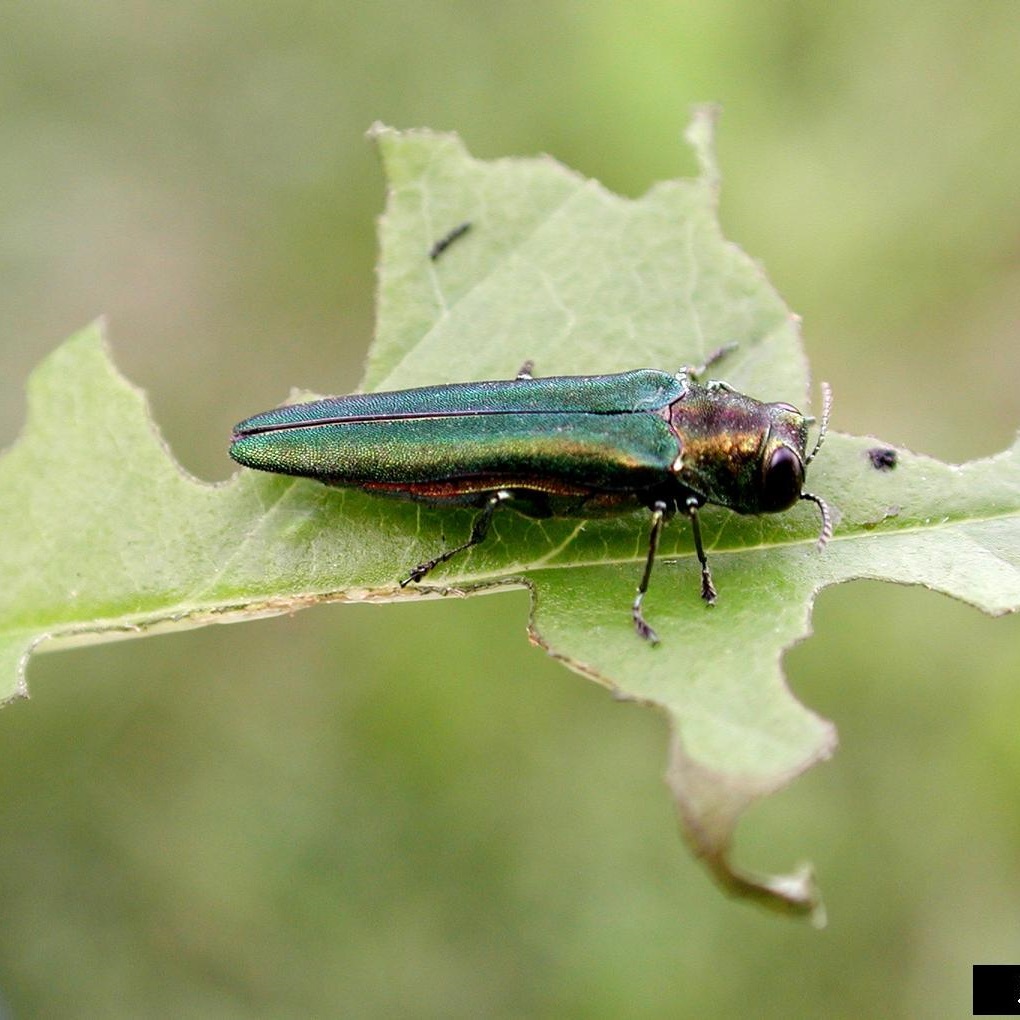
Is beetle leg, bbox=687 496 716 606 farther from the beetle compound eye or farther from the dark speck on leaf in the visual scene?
the dark speck on leaf

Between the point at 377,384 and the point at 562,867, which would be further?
the point at 562,867

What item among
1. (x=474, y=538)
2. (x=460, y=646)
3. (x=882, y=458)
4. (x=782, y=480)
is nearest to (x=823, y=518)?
(x=782, y=480)

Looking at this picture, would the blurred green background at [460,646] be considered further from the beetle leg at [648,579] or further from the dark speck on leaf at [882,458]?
the beetle leg at [648,579]

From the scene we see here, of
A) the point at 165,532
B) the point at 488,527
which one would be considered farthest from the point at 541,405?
the point at 165,532

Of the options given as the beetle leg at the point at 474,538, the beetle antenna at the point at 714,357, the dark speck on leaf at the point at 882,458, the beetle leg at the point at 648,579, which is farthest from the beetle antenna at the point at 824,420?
the beetle leg at the point at 474,538

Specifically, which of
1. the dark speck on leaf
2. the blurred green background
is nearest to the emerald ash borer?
the dark speck on leaf

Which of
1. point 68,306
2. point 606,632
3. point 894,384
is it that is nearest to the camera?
point 606,632

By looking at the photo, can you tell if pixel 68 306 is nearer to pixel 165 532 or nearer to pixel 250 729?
pixel 250 729

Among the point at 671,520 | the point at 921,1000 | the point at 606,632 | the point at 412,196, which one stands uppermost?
the point at 412,196
